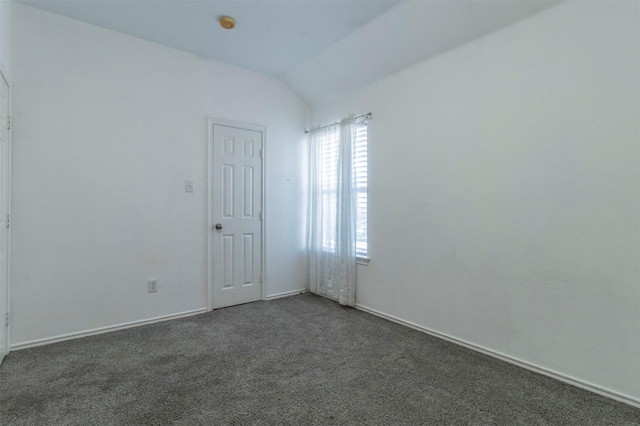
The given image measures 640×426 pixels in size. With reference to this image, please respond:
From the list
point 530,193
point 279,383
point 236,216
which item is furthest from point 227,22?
point 279,383

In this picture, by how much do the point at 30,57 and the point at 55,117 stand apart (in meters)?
0.50

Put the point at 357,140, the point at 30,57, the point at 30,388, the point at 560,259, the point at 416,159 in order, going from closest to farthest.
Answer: the point at 30,388
the point at 560,259
the point at 30,57
the point at 416,159
the point at 357,140

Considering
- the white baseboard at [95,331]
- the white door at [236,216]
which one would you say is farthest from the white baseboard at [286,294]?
the white baseboard at [95,331]

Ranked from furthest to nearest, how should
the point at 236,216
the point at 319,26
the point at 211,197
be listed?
the point at 236,216
the point at 211,197
the point at 319,26

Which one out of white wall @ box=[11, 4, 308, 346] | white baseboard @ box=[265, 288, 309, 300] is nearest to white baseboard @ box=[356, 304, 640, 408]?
white baseboard @ box=[265, 288, 309, 300]

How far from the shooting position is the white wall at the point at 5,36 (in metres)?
2.37

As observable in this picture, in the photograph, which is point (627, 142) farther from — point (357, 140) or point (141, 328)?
point (141, 328)

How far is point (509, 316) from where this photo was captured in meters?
2.46

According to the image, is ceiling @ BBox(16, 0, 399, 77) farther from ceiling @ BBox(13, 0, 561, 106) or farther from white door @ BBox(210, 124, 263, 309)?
white door @ BBox(210, 124, 263, 309)

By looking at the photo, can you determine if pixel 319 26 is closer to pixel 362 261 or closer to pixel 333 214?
pixel 333 214

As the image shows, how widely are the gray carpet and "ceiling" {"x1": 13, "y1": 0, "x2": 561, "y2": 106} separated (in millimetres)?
2569

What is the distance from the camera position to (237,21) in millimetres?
2922

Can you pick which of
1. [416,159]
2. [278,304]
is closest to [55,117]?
[278,304]

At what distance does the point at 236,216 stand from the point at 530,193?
2.92m
